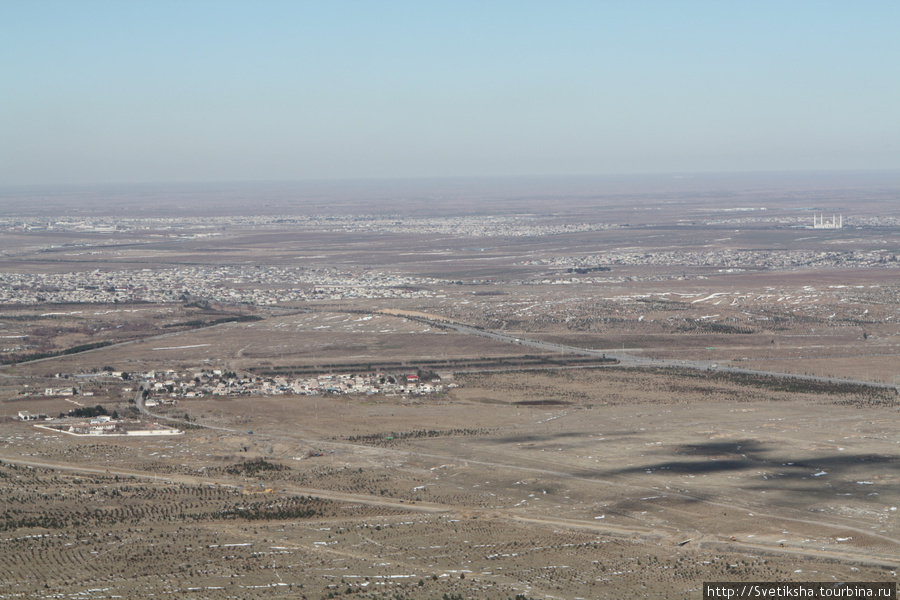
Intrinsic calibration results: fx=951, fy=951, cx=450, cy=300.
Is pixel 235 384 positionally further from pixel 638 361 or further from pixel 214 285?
pixel 214 285

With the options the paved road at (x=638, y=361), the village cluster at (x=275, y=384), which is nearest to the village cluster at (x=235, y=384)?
the village cluster at (x=275, y=384)

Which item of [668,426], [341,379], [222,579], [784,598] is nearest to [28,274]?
[341,379]

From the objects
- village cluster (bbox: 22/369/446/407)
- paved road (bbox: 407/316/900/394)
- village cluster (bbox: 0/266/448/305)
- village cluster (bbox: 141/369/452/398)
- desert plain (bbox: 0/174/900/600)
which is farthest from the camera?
village cluster (bbox: 0/266/448/305)

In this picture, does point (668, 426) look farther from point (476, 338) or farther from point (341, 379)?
point (476, 338)

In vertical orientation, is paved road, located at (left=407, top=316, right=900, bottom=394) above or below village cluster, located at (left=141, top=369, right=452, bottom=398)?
above

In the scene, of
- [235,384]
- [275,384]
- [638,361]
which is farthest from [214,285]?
[638,361]

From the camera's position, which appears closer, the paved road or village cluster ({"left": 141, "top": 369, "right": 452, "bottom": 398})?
village cluster ({"left": 141, "top": 369, "right": 452, "bottom": 398})

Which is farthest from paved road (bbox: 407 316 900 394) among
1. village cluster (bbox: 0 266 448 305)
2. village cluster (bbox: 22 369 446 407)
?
village cluster (bbox: 0 266 448 305)

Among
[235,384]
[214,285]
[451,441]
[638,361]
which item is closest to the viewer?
[451,441]

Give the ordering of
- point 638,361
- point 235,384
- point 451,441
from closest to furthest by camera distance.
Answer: point 451,441 → point 235,384 → point 638,361

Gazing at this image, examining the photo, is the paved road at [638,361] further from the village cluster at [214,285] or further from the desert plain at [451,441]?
the village cluster at [214,285]

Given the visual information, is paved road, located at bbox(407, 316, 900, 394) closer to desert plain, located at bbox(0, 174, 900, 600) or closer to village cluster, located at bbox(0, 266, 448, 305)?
desert plain, located at bbox(0, 174, 900, 600)
